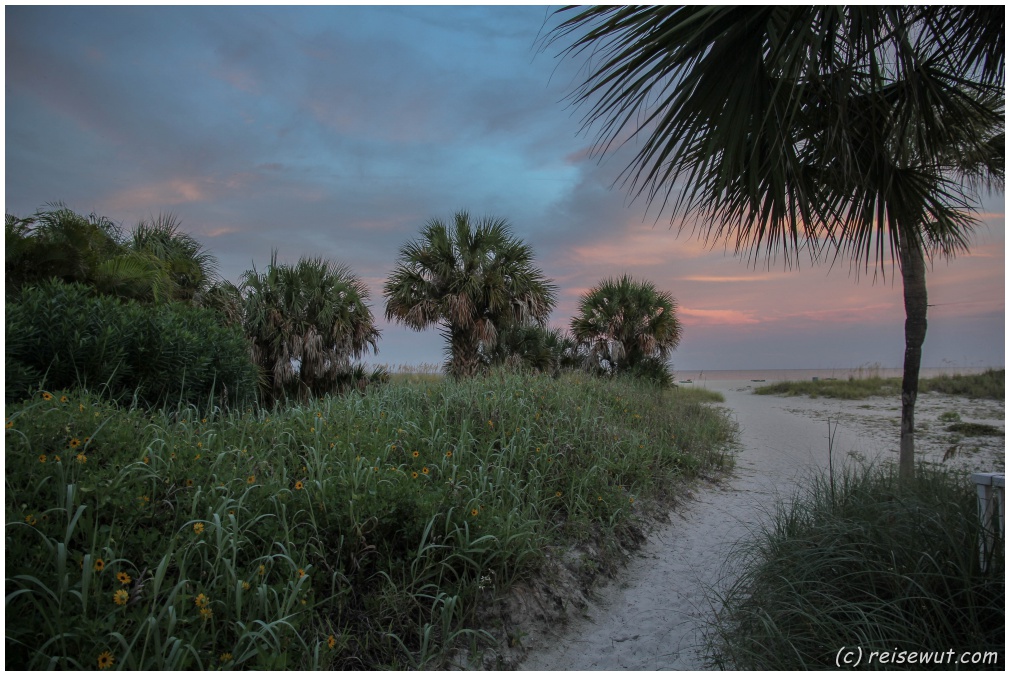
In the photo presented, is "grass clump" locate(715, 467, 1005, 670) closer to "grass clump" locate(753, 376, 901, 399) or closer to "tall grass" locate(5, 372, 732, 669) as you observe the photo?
"tall grass" locate(5, 372, 732, 669)

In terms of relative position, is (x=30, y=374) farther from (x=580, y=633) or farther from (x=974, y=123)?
(x=974, y=123)

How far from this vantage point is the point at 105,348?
4484mm

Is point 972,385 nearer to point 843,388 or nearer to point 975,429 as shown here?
point 975,429

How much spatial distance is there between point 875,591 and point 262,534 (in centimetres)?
329

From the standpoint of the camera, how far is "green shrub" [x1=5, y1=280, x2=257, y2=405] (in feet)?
13.2

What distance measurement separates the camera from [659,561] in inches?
180

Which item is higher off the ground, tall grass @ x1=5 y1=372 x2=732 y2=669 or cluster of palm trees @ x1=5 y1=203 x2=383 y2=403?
cluster of palm trees @ x1=5 y1=203 x2=383 y2=403

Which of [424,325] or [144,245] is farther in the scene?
[424,325]

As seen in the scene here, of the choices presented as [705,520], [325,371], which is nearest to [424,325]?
[325,371]

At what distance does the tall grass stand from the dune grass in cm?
499

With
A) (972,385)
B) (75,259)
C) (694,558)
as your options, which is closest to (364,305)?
(75,259)

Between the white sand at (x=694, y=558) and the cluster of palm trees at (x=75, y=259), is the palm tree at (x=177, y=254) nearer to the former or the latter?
the cluster of palm trees at (x=75, y=259)

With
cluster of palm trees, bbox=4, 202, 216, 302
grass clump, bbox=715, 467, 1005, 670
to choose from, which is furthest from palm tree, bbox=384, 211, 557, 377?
grass clump, bbox=715, 467, 1005, 670

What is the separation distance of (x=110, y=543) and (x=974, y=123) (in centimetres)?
698
